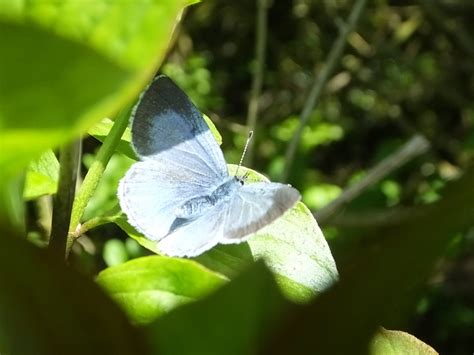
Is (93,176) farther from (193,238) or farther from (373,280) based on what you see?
(373,280)

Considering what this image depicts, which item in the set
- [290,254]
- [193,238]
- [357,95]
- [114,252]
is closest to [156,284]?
[290,254]

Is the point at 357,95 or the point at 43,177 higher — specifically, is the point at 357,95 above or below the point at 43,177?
below

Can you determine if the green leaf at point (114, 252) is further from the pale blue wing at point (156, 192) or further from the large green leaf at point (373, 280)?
the large green leaf at point (373, 280)

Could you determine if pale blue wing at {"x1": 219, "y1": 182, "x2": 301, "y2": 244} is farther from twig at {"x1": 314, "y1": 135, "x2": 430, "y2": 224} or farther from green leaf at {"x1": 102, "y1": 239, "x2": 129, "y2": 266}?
green leaf at {"x1": 102, "y1": 239, "x2": 129, "y2": 266}

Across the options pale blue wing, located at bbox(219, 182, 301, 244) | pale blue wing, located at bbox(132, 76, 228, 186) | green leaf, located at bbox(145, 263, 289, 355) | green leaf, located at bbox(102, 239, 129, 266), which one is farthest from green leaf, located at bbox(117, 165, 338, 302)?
green leaf, located at bbox(102, 239, 129, 266)

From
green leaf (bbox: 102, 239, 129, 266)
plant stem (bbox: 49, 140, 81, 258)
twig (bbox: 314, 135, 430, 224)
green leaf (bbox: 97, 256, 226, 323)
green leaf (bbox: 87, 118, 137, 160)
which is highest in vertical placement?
plant stem (bbox: 49, 140, 81, 258)

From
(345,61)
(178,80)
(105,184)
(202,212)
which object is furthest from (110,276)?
(345,61)
